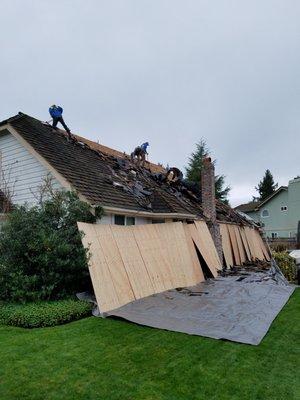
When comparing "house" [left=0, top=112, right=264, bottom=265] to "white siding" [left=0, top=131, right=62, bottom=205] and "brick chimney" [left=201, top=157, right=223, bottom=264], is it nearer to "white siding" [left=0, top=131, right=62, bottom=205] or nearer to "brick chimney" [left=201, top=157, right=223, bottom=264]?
"white siding" [left=0, top=131, right=62, bottom=205]

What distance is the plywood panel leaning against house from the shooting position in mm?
8016

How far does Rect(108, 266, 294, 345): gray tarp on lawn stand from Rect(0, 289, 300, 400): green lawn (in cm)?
34

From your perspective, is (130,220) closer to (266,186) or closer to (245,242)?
(245,242)

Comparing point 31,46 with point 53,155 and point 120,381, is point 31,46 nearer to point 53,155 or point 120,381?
point 53,155

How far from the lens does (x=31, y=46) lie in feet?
40.6

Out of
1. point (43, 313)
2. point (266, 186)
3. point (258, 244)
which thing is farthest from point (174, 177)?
point (266, 186)

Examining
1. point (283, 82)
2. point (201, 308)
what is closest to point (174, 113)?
point (283, 82)

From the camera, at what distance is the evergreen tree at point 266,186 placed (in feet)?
187

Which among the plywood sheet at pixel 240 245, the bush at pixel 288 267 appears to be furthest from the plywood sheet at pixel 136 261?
the plywood sheet at pixel 240 245

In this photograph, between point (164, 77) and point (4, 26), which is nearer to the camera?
point (4, 26)

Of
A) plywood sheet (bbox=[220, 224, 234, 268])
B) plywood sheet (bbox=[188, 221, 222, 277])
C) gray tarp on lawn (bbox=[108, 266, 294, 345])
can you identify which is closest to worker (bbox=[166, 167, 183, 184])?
plywood sheet (bbox=[220, 224, 234, 268])

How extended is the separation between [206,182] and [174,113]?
18.7 ft

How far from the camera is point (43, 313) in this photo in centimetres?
682

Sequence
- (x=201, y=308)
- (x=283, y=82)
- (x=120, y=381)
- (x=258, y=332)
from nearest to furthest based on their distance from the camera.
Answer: (x=120, y=381) < (x=258, y=332) < (x=201, y=308) < (x=283, y=82)
